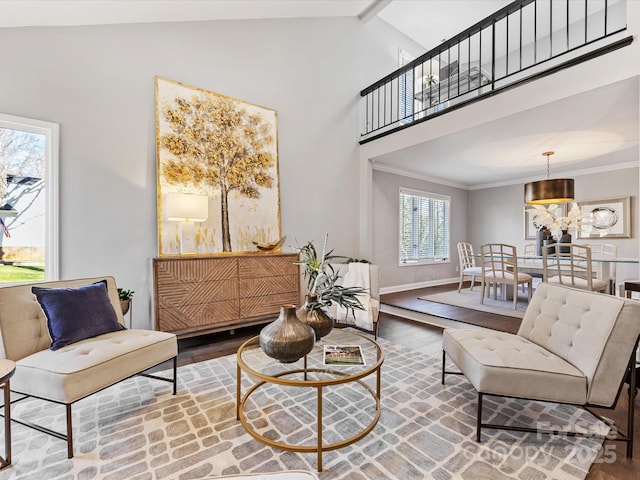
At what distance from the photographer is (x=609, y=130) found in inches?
141

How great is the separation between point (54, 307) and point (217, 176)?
209 cm

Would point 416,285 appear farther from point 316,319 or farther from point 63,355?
point 63,355

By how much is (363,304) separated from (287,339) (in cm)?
182

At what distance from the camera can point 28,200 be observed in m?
2.65

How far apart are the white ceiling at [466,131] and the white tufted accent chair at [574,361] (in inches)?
85.7

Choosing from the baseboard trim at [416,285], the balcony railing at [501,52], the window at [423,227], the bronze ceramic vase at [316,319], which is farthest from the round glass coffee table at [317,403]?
the window at [423,227]

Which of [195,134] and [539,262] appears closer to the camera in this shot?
[195,134]

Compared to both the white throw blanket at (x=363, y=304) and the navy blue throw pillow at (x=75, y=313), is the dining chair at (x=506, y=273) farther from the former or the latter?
the navy blue throw pillow at (x=75, y=313)

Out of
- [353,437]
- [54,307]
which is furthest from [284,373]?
[54,307]

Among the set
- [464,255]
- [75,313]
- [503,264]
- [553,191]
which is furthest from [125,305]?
[464,255]

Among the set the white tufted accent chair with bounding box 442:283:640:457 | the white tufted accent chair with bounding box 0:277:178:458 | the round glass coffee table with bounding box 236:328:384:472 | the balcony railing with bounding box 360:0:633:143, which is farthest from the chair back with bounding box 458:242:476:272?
the white tufted accent chair with bounding box 0:277:178:458

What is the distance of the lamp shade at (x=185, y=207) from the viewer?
2.97 metres

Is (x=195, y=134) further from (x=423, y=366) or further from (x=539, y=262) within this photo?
(x=539, y=262)

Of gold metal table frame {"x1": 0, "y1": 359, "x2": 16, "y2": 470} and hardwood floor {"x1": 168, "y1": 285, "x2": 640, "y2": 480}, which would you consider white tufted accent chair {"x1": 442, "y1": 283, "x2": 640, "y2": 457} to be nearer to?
hardwood floor {"x1": 168, "y1": 285, "x2": 640, "y2": 480}
